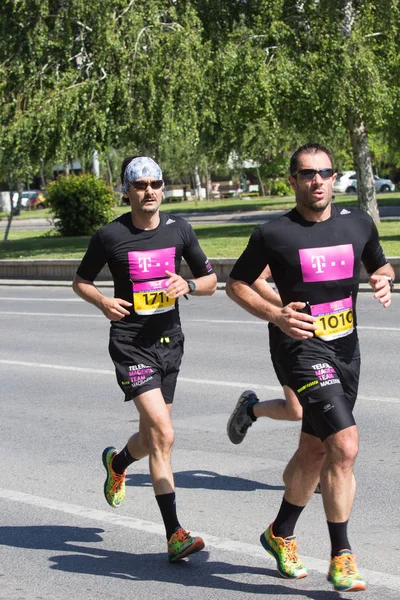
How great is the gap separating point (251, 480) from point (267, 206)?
44.2 meters

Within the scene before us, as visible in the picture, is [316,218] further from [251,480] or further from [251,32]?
[251,32]

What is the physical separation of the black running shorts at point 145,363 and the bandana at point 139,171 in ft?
2.58

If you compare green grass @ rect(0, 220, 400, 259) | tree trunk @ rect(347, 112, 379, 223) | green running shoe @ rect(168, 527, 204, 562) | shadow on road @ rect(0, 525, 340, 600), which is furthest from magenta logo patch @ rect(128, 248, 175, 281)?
tree trunk @ rect(347, 112, 379, 223)

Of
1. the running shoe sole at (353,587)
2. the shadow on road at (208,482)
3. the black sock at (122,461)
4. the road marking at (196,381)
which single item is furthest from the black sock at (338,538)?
the road marking at (196,381)

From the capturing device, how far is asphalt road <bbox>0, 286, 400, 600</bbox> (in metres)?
5.09

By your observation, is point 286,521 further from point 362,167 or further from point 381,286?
point 362,167

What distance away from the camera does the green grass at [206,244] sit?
79.3 ft

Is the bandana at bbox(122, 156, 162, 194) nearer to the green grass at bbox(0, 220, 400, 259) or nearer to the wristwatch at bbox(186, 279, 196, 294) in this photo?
the wristwatch at bbox(186, 279, 196, 294)

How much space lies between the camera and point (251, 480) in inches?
273

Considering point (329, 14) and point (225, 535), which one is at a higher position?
point (329, 14)

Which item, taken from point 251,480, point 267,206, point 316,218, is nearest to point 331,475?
point 316,218

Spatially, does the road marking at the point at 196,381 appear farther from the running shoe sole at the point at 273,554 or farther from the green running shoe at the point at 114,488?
the running shoe sole at the point at 273,554

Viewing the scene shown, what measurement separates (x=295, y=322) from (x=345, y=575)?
1067 millimetres

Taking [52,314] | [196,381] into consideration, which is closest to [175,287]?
[196,381]
